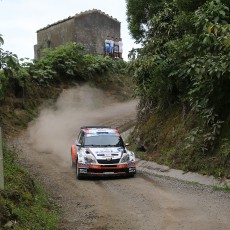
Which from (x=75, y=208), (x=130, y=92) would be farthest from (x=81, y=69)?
(x=75, y=208)

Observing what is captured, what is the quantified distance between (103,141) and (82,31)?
2826 centimetres

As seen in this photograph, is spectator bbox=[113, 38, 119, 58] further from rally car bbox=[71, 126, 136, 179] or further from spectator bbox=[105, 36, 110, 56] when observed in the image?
rally car bbox=[71, 126, 136, 179]

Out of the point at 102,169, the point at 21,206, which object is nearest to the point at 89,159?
the point at 102,169

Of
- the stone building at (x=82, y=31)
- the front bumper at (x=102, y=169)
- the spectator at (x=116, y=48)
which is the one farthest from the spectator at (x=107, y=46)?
the front bumper at (x=102, y=169)

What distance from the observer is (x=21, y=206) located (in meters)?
8.09

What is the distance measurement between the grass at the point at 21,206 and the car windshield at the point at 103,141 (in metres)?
5.51

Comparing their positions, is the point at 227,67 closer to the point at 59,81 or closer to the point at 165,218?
the point at 165,218

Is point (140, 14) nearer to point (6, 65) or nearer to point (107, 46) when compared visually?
point (6, 65)

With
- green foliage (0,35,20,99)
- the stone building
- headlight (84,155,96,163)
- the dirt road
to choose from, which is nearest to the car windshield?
headlight (84,155,96,163)

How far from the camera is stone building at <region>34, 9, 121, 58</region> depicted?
139 feet

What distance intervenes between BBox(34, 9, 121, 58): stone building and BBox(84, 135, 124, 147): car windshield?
27.1 m

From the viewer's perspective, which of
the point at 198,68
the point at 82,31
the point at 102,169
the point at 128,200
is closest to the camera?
the point at 128,200

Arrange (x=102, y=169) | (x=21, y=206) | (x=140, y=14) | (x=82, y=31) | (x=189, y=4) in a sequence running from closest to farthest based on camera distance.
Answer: (x=21, y=206) → (x=102, y=169) → (x=189, y=4) → (x=140, y=14) → (x=82, y=31)

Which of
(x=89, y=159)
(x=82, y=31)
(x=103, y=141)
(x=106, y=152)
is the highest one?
(x=82, y=31)
